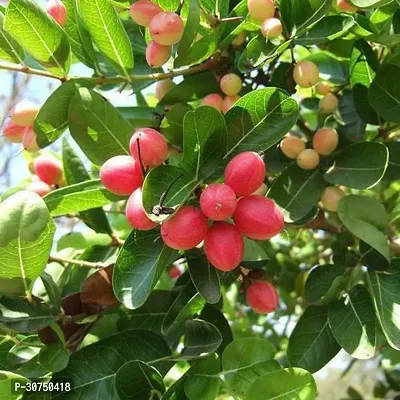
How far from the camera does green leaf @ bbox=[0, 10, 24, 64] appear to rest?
1078 mm

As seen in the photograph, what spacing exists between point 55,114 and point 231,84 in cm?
31

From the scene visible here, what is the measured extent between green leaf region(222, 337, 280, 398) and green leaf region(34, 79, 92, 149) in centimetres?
45

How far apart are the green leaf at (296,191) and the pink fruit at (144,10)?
35 cm

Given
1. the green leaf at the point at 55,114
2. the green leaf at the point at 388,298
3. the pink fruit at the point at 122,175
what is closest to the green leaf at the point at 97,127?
the green leaf at the point at 55,114

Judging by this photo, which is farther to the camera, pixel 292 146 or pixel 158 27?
pixel 292 146

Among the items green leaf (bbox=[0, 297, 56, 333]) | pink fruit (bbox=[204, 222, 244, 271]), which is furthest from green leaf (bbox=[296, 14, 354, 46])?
green leaf (bbox=[0, 297, 56, 333])

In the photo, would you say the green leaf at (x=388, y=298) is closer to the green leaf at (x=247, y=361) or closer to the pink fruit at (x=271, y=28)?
the green leaf at (x=247, y=361)

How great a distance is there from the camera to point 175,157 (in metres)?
1.12

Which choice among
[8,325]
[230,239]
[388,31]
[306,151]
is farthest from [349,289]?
[8,325]

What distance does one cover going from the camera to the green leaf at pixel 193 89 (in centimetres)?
122

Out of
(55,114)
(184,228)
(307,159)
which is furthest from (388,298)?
(55,114)

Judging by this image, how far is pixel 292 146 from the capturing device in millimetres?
Answer: 1184

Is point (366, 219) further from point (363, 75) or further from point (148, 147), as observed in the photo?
point (148, 147)

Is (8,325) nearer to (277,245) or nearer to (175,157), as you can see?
(175,157)
